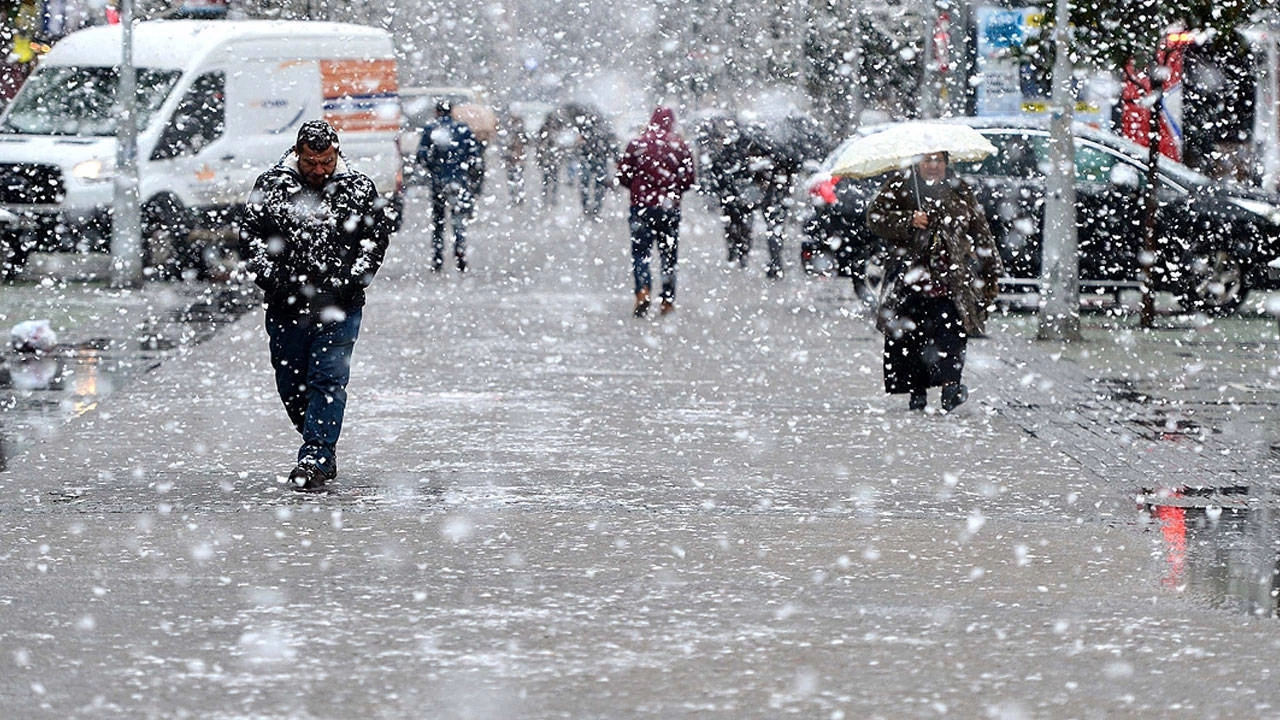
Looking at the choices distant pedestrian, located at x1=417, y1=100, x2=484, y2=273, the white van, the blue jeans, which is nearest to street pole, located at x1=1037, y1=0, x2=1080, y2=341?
distant pedestrian, located at x1=417, y1=100, x2=484, y2=273

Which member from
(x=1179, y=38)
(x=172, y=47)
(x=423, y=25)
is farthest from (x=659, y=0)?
(x=1179, y=38)

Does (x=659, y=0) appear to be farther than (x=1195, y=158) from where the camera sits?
Yes

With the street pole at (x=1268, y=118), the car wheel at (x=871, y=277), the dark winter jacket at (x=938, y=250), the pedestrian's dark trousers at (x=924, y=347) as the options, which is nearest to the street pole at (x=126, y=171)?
the car wheel at (x=871, y=277)

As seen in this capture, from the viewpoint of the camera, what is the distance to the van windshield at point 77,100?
23594 millimetres

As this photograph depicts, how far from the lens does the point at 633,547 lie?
846 centimetres

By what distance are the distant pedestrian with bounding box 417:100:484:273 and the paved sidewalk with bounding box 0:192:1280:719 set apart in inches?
335

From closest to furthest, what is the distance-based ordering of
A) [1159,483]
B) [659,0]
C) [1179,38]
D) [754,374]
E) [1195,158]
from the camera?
1. [1159,483]
2. [754,374]
3. [1179,38]
4. [1195,158]
5. [659,0]

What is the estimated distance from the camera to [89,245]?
22953mm

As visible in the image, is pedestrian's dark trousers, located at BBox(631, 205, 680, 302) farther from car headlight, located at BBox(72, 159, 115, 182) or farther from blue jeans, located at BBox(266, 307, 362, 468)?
blue jeans, located at BBox(266, 307, 362, 468)

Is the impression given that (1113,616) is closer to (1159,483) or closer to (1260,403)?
(1159,483)

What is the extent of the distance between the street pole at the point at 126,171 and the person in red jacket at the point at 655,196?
5065 millimetres

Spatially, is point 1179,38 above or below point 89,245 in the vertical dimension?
above

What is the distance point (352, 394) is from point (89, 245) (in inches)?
402

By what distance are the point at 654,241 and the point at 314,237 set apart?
31.5 feet
